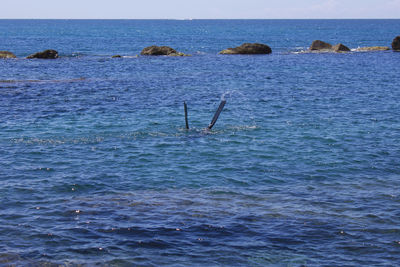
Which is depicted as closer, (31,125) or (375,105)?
(31,125)

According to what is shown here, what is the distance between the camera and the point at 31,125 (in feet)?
100

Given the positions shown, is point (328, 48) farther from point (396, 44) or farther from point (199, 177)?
point (199, 177)

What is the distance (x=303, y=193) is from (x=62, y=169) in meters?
11.4

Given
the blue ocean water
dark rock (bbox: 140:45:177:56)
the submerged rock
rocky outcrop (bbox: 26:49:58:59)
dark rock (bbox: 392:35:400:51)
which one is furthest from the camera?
the submerged rock

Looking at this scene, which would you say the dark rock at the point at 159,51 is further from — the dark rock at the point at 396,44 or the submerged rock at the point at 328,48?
the dark rock at the point at 396,44

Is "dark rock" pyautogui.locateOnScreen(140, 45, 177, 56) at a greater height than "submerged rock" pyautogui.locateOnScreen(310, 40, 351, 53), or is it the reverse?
"submerged rock" pyautogui.locateOnScreen(310, 40, 351, 53)

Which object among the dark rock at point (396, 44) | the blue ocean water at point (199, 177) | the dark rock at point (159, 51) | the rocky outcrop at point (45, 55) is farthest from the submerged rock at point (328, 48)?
the rocky outcrop at point (45, 55)

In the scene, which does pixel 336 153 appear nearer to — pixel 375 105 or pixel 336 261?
pixel 336 261

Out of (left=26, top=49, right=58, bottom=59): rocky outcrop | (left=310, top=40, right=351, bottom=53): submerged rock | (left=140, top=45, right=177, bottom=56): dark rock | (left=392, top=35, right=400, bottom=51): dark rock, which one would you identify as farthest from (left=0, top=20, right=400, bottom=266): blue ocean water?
(left=392, top=35, right=400, bottom=51): dark rock

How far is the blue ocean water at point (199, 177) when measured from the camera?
1475 cm

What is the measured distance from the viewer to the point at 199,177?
845 inches

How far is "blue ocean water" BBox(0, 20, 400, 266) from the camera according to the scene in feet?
48.4

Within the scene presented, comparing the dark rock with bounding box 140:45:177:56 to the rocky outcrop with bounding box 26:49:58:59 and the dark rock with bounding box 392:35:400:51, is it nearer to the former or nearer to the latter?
the rocky outcrop with bounding box 26:49:58:59

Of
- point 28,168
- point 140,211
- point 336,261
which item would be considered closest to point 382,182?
point 336,261
